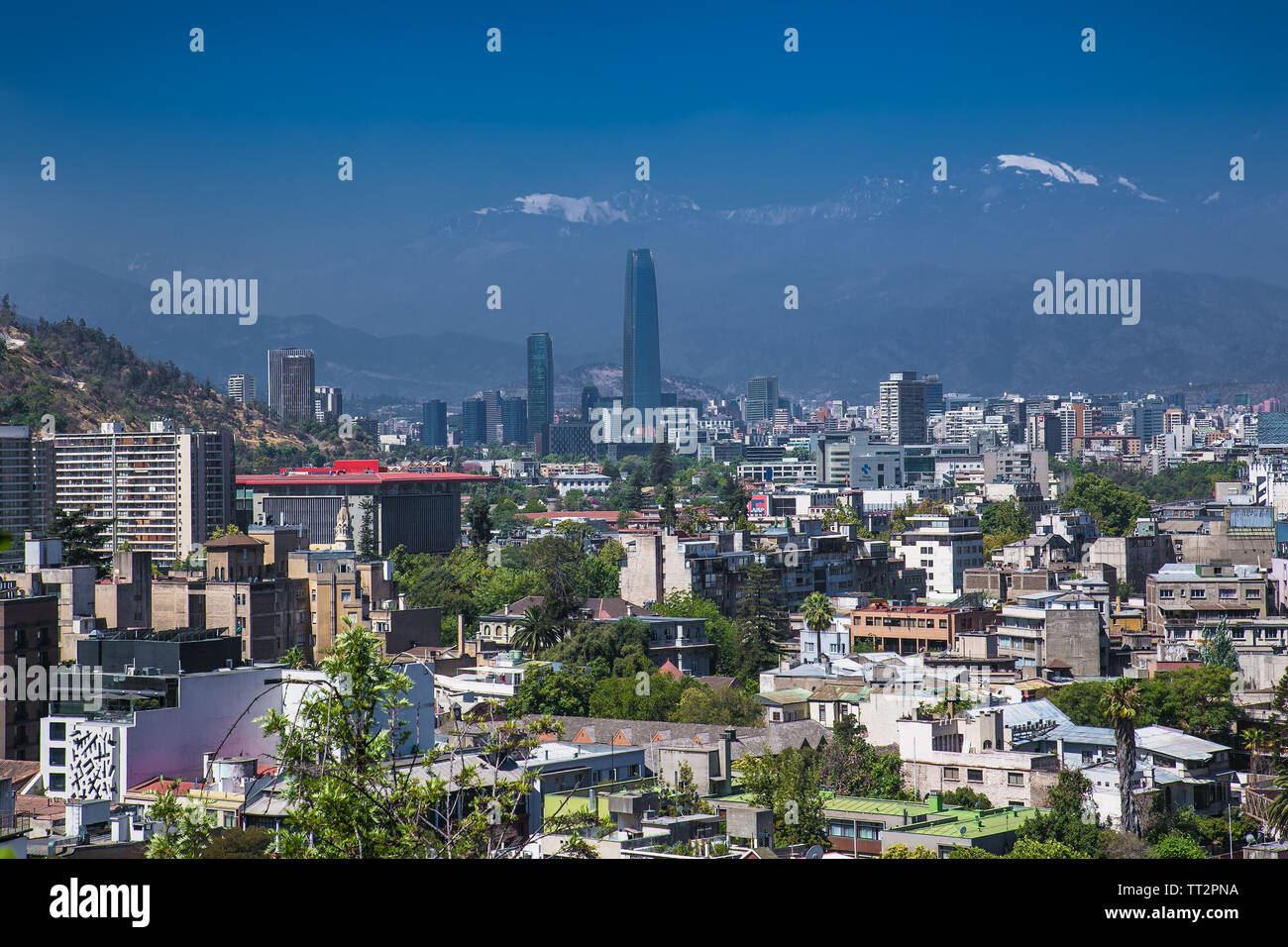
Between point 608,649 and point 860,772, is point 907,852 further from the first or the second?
point 608,649

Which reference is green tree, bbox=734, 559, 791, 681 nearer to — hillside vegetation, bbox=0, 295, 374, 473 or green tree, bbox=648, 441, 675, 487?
hillside vegetation, bbox=0, 295, 374, 473

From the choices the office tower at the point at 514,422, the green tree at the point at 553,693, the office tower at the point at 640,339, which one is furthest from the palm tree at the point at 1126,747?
the office tower at the point at 640,339

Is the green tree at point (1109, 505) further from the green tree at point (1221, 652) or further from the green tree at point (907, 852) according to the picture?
the green tree at point (907, 852)

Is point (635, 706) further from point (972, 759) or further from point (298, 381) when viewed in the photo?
point (298, 381)

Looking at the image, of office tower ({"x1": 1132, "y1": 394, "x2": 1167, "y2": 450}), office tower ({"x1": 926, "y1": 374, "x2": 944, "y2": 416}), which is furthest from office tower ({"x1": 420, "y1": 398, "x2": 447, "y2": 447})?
office tower ({"x1": 1132, "y1": 394, "x2": 1167, "y2": 450})
